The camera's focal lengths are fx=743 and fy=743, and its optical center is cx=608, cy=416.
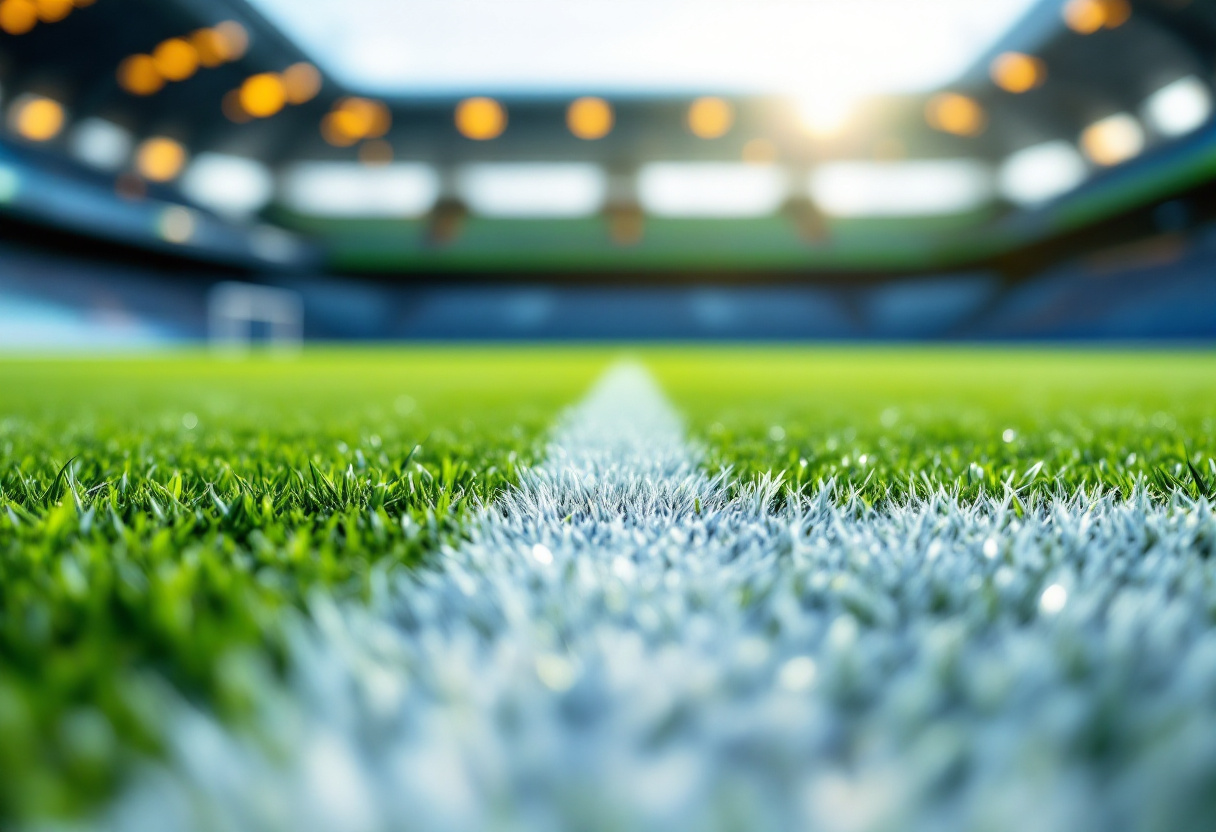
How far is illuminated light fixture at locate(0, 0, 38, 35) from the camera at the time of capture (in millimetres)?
15357

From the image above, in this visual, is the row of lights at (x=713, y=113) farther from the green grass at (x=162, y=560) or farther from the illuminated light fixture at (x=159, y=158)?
the green grass at (x=162, y=560)

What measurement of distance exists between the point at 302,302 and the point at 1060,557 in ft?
101

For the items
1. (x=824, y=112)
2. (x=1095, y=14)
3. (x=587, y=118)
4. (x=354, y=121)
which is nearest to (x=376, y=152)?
(x=354, y=121)

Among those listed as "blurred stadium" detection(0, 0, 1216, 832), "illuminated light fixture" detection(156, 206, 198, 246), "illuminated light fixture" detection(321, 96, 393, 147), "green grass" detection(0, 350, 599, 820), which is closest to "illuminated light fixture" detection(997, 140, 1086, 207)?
"illuminated light fixture" detection(321, 96, 393, 147)

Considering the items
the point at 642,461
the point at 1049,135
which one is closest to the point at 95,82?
the point at 642,461

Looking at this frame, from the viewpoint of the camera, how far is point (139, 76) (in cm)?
1969

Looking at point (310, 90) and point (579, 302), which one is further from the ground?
point (310, 90)

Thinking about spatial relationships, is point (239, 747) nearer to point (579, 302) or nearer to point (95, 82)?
point (95, 82)

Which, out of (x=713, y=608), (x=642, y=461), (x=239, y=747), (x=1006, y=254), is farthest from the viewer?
(x=1006, y=254)

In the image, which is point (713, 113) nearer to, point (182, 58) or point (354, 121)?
point (354, 121)

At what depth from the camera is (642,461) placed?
150 cm

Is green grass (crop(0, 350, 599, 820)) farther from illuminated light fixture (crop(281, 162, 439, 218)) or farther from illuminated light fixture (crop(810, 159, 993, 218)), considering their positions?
illuminated light fixture (crop(810, 159, 993, 218))

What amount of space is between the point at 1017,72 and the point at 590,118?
1318 cm

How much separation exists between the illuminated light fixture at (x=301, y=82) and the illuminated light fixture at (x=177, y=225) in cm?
476
